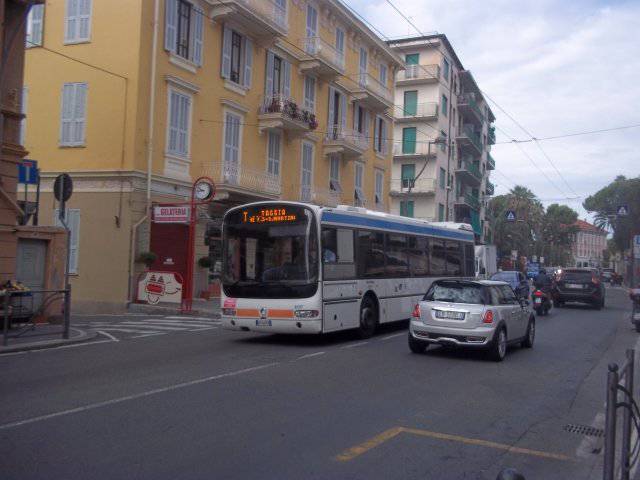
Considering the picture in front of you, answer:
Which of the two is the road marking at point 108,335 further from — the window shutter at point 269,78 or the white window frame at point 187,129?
the window shutter at point 269,78

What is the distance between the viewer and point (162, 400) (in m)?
7.89

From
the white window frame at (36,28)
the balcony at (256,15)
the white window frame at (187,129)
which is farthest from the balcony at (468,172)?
the white window frame at (36,28)

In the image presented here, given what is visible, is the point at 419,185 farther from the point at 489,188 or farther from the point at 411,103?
the point at 489,188

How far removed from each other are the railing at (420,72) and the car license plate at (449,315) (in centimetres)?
4096

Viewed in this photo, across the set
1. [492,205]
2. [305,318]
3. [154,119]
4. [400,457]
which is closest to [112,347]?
[305,318]

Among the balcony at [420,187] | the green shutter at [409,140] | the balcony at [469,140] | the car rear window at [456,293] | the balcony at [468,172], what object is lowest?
the car rear window at [456,293]

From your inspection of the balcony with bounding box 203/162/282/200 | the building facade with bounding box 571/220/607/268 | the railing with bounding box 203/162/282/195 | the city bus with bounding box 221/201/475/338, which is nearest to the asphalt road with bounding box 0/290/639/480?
the city bus with bounding box 221/201/475/338

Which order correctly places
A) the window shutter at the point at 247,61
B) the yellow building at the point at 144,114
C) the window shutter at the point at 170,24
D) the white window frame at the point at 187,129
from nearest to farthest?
the yellow building at the point at 144,114 < the window shutter at the point at 170,24 < the white window frame at the point at 187,129 < the window shutter at the point at 247,61

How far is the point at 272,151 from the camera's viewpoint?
29359mm

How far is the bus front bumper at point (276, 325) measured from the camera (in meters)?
13.0

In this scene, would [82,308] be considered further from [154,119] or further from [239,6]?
[239,6]

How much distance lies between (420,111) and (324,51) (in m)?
20.9

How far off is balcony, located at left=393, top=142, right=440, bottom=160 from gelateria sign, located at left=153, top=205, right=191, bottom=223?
1296 inches

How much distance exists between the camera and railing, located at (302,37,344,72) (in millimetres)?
31016
